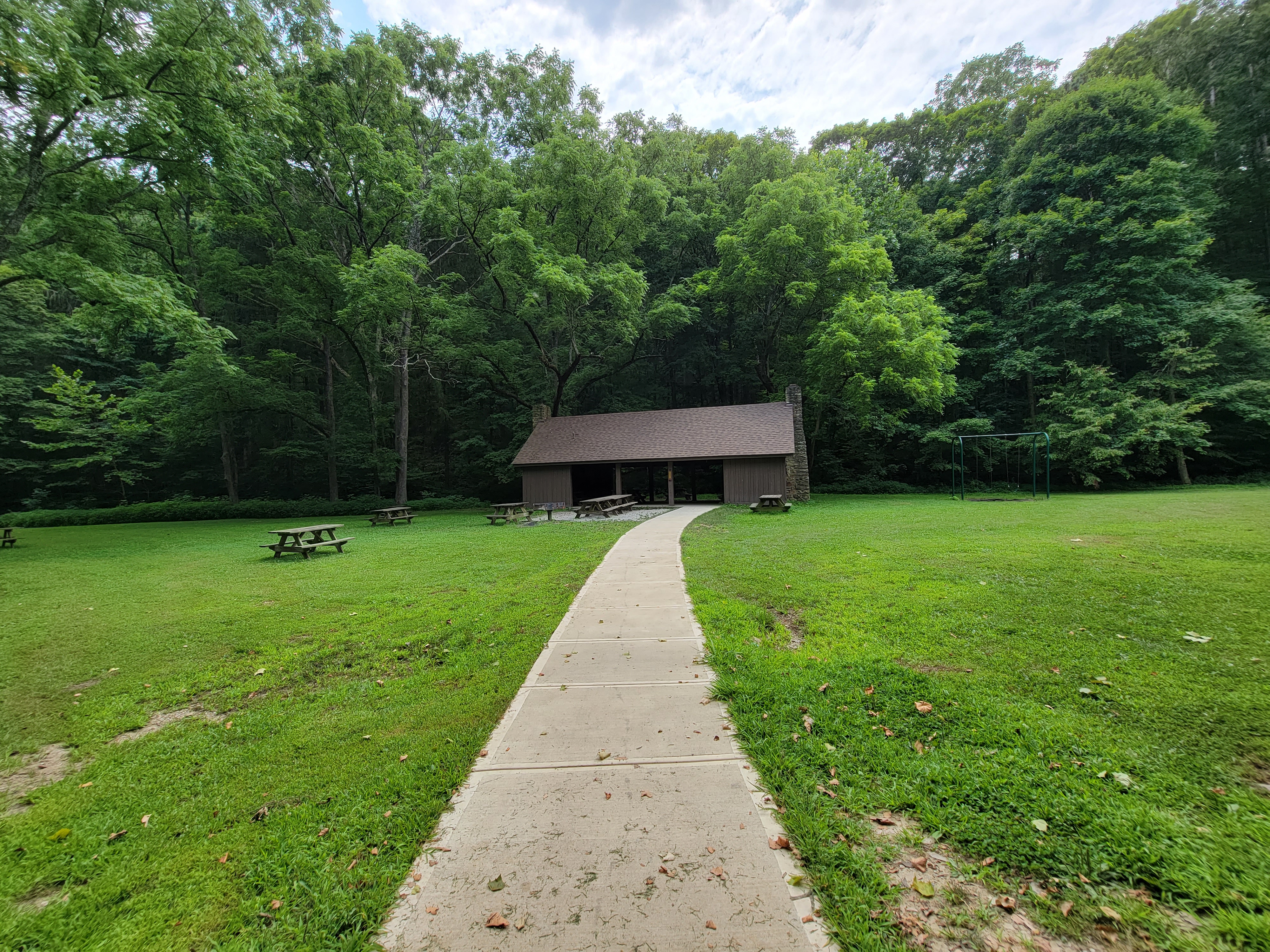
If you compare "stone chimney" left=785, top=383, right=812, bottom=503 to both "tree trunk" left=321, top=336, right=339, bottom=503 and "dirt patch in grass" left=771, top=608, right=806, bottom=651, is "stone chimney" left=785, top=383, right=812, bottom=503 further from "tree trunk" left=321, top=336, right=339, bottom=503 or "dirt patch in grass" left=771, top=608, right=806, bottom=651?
"tree trunk" left=321, top=336, right=339, bottom=503

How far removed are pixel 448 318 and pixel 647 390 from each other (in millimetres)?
13838

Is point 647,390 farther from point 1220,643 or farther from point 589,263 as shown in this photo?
point 1220,643

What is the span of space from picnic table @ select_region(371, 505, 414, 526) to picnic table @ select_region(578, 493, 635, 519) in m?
6.03

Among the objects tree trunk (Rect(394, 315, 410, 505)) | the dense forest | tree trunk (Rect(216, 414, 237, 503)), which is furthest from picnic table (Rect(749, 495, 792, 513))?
tree trunk (Rect(216, 414, 237, 503))

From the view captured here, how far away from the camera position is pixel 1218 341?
66.3 feet

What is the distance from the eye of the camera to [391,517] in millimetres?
17281

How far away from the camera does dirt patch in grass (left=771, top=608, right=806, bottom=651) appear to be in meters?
4.53

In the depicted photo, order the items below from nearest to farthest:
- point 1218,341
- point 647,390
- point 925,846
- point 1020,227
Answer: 1. point 925,846
2. point 1218,341
3. point 1020,227
4. point 647,390

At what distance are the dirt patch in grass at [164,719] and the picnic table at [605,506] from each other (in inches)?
506

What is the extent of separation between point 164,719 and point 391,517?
47.8 feet

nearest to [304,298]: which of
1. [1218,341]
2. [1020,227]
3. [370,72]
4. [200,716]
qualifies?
[370,72]

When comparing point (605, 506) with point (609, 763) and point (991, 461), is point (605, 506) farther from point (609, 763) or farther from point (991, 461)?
point (991, 461)

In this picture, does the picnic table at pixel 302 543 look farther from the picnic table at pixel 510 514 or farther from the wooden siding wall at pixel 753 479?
the wooden siding wall at pixel 753 479

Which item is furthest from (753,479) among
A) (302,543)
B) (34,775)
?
(34,775)
